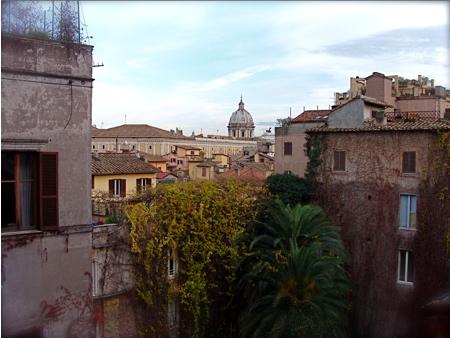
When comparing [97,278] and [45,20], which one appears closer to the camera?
[45,20]

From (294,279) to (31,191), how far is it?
22.5 feet

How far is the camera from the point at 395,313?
1764 centimetres

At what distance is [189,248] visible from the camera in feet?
46.3

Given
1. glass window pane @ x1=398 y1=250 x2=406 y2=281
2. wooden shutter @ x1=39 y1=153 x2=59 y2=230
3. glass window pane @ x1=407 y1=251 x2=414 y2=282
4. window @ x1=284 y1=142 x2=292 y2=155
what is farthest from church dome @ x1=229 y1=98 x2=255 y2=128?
wooden shutter @ x1=39 y1=153 x2=59 y2=230

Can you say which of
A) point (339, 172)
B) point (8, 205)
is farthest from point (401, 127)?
point (8, 205)

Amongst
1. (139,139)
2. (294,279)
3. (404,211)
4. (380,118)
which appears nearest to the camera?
(294,279)

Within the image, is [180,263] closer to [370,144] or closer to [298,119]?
[370,144]

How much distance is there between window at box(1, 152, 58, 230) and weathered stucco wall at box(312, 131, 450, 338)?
11.0m

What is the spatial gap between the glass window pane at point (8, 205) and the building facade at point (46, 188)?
0.7 inches

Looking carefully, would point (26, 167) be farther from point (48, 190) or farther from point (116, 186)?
point (116, 186)

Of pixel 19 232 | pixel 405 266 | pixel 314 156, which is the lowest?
pixel 405 266

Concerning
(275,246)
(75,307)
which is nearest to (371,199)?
(275,246)

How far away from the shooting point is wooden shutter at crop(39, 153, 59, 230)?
10.6 metres

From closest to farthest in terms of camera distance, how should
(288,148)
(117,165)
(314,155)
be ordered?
1. (314,155)
2. (117,165)
3. (288,148)
